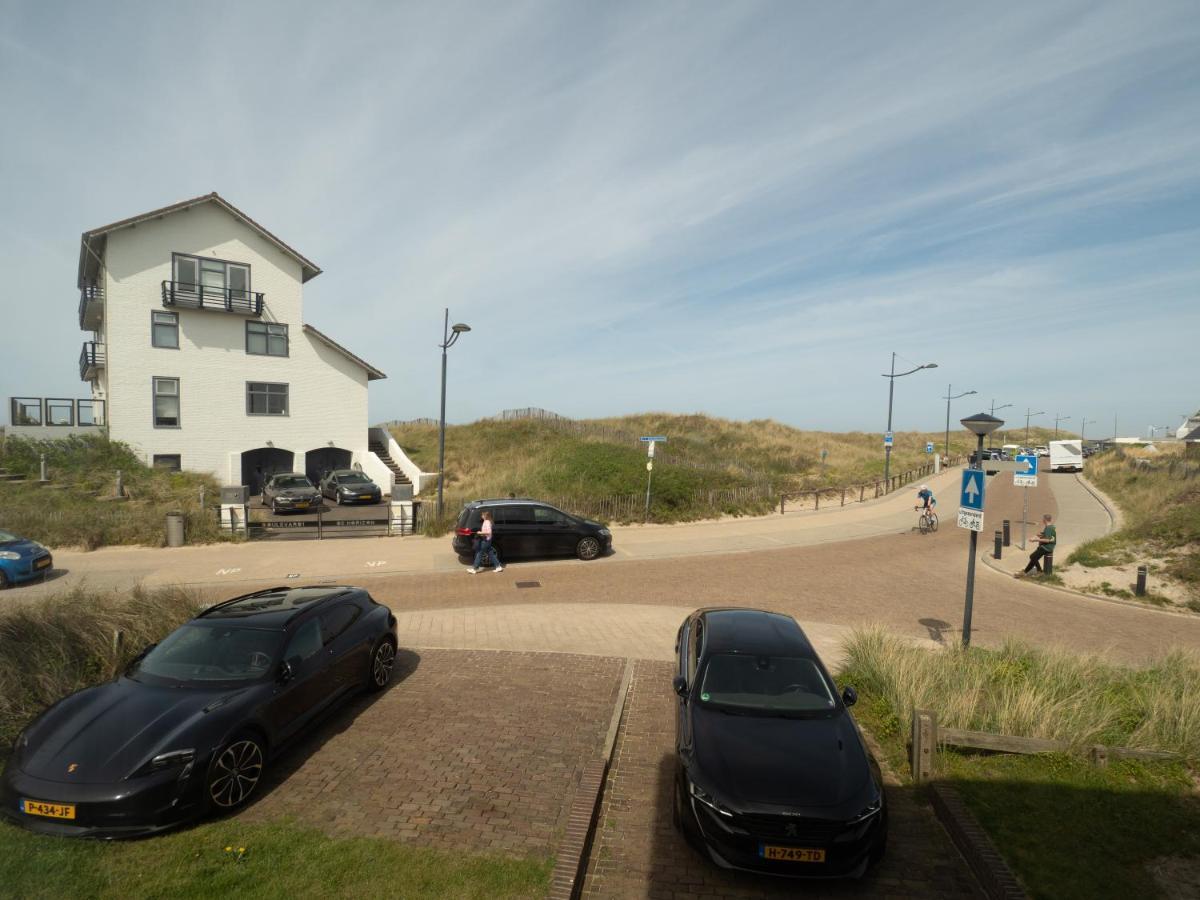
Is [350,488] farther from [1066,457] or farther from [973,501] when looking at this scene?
[1066,457]

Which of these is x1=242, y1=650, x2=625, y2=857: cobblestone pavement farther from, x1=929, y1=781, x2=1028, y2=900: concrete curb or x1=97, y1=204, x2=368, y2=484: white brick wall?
x1=97, y1=204, x2=368, y2=484: white brick wall

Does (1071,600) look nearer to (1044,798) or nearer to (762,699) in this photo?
(1044,798)

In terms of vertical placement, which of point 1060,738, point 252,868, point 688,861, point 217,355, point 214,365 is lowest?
point 688,861

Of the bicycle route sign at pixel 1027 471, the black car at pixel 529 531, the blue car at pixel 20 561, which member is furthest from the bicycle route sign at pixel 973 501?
the blue car at pixel 20 561

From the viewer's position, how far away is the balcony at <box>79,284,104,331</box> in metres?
29.0

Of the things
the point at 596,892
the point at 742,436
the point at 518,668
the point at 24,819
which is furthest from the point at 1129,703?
the point at 742,436

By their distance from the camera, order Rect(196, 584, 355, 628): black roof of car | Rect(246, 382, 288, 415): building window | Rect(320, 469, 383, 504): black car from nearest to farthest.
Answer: Rect(196, 584, 355, 628): black roof of car < Rect(320, 469, 383, 504): black car < Rect(246, 382, 288, 415): building window

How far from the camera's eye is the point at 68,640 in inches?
297

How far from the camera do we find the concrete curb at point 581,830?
438 centimetres

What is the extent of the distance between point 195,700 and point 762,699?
5.03 meters

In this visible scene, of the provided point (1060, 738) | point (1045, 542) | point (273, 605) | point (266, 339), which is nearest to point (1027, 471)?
point (1045, 542)

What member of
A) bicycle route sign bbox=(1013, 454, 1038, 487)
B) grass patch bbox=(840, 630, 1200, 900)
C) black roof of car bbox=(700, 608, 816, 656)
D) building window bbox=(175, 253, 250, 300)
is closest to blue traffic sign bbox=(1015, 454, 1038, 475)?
bicycle route sign bbox=(1013, 454, 1038, 487)

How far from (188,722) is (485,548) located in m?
9.66

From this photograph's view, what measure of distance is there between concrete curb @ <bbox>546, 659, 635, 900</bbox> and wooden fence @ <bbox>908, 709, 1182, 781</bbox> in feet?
9.61
